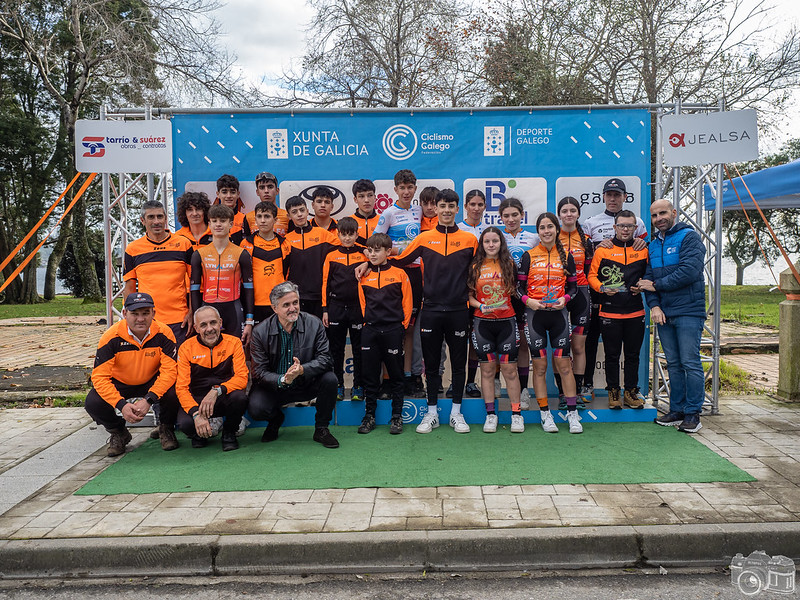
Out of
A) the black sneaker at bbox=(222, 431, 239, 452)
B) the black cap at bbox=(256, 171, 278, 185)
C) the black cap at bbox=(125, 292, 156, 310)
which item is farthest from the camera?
the black cap at bbox=(256, 171, 278, 185)

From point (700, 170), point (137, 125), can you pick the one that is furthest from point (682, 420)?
point (137, 125)

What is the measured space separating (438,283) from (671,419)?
2.60 m

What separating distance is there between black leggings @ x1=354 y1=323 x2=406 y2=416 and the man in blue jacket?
234 cm

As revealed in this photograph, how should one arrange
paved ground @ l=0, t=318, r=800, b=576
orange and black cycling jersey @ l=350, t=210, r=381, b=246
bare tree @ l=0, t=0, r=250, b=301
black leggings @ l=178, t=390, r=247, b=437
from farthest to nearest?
bare tree @ l=0, t=0, r=250, b=301 < orange and black cycling jersey @ l=350, t=210, r=381, b=246 < black leggings @ l=178, t=390, r=247, b=437 < paved ground @ l=0, t=318, r=800, b=576

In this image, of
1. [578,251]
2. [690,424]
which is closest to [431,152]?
[578,251]

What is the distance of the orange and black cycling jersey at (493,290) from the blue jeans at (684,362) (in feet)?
5.13

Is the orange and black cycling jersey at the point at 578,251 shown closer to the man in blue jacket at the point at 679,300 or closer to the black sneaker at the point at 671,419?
the man in blue jacket at the point at 679,300

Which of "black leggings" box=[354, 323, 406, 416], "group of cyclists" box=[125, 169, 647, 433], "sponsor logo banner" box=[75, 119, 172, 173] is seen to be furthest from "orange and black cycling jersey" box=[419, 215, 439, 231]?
"sponsor logo banner" box=[75, 119, 172, 173]

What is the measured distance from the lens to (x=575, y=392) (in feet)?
18.8

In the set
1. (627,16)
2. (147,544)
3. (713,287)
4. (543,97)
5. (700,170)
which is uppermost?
(627,16)

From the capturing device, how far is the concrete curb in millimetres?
3424

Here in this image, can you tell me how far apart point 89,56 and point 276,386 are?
19309mm

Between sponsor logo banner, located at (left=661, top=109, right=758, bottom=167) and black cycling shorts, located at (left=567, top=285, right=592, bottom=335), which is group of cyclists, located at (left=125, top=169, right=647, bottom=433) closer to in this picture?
black cycling shorts, located at (left=567, top=285, right=592, bottom=335)

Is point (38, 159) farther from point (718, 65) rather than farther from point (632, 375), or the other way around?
point (632, 375)
